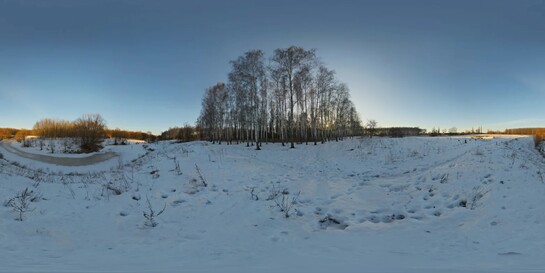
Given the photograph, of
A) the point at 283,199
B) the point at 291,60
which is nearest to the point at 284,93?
the point at 291,60

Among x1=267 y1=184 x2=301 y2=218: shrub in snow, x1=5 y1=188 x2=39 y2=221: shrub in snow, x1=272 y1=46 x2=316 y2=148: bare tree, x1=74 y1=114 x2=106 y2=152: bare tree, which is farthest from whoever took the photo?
x1=74 y1=114 x2=106 y2=152: bare tree

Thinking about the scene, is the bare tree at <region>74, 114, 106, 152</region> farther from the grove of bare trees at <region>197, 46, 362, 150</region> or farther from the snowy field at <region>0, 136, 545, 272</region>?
the snowy field at <region>0, 136, 545, 272</region>

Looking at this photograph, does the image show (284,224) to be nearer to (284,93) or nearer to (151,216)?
(151,216)

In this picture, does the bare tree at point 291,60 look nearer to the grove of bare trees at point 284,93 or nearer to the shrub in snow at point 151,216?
the grove of bare trees at point 284,93

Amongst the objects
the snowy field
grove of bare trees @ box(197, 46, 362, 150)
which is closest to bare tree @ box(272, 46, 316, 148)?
grove of bare trees @ box(197, 46, 362, 150)

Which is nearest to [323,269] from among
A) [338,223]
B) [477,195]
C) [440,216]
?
[338,223]

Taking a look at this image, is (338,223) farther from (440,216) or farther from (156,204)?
(156,204)

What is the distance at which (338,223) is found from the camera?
27.6 ft

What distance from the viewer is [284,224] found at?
8.20 m

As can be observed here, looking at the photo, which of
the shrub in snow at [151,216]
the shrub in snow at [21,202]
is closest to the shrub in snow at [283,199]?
the shrub in snow at [151,216]

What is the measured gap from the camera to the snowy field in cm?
562

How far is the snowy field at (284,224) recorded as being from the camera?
562 centimetres

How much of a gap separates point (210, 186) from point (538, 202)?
9.89 metres

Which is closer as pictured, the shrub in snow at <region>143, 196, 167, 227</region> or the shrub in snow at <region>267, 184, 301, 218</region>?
the shrub in snow at <region>143, 196, 167, 227</region>
